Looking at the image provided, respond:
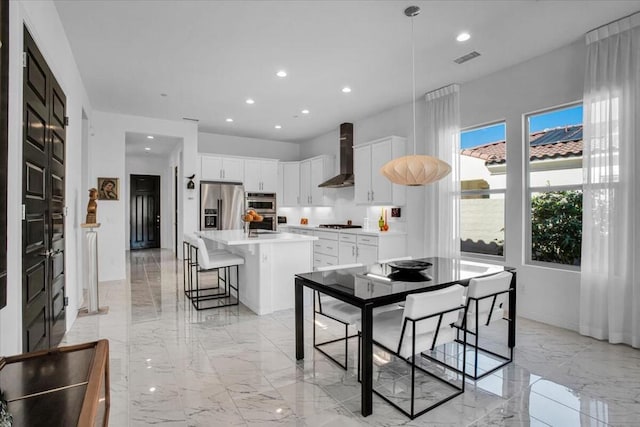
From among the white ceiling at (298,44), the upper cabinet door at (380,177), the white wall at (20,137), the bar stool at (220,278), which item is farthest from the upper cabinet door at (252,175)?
the white wall at (20,137)

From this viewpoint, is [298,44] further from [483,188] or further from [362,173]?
[483,188]

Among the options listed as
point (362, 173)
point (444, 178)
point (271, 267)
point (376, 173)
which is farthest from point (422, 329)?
point (362, 173)

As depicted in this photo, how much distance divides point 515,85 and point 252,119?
436 cm

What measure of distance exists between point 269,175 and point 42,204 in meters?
5.55

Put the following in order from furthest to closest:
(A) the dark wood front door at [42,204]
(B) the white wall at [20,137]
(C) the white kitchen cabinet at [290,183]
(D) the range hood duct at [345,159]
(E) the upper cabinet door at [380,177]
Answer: (C) the white kitchen cabinet at [290,183]
(D) the range hood duct at [345,159]
(E) the upper cabinet door at [380,177]
(A) the dark wood front door at [42,204]
(B) the white wall at [20,137]

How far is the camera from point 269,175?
790 cm

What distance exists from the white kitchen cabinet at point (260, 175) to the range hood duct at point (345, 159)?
5.65ft

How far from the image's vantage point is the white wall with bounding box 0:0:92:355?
181cm

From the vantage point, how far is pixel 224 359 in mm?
2834

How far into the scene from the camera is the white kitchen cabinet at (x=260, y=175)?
7.61m

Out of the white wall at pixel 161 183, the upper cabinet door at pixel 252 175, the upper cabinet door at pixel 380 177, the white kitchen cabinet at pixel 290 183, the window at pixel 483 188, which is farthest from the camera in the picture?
the white wall at pixel 161 183

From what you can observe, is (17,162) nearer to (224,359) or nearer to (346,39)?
(224,359)

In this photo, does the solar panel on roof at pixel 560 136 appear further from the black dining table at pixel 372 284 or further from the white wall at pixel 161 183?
the white wall at pixel 161 183

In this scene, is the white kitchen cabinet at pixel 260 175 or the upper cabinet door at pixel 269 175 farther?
the upper cabinet door at pixel 269 175
